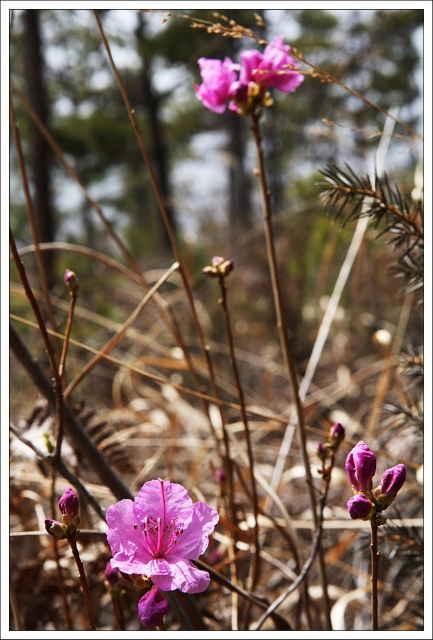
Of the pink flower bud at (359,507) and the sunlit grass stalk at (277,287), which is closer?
the pink flower bud at (359,507)

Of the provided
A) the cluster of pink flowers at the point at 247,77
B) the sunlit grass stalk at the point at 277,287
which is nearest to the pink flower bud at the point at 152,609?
the sunlit grass stalk at the point at 277,287

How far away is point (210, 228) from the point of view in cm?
440

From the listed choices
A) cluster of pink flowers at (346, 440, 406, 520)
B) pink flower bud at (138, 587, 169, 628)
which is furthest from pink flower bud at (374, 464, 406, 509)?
pink flower bud at (138, 587, 169, 628)

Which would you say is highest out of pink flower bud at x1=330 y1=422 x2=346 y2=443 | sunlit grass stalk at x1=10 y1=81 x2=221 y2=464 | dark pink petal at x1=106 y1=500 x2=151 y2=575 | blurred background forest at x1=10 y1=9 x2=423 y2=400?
blurred background forest at x1=10 y1=9 x2=423 y2=400

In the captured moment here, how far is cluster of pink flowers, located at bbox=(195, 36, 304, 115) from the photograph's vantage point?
1.50ft

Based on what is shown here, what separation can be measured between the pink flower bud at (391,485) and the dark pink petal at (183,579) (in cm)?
10

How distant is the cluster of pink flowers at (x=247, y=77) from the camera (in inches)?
18.0

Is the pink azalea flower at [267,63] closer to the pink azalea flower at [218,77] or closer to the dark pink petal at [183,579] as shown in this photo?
the pink azalea flower at [218,77]

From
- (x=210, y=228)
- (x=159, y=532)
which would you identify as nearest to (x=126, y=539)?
(x=159, y=532)

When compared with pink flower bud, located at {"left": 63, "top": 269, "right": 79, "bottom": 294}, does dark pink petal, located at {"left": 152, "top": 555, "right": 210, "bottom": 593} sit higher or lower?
lower

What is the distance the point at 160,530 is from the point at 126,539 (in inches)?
0.7

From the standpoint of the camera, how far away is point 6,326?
1.39ft

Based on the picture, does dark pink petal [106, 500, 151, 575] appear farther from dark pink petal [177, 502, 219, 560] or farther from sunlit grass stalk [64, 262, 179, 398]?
sunlit grass stalk [64, 262, 179, 398]

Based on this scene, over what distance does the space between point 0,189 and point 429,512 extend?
1.30ft
